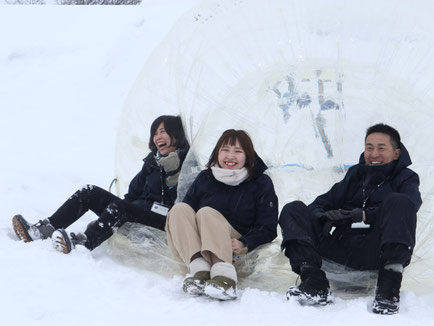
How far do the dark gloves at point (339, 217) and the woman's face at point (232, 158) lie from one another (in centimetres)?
54

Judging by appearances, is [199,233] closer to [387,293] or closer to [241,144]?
[241,144]

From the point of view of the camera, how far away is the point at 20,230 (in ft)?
11.0

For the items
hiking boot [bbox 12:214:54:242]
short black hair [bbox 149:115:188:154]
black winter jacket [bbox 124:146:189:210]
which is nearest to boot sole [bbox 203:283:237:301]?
black winter jacket [bbox 124:146:189:210]

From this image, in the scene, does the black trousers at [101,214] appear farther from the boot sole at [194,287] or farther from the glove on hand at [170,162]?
the boot sole at [194,287]

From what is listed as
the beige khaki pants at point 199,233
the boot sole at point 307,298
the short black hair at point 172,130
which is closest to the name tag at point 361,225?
the boot sole at point 307,298

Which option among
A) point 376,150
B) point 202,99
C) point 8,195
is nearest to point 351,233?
point 376,150

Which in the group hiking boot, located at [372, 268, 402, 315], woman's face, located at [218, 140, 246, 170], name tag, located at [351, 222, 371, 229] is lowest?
hiking boot, located at [372, 268, 402, 315]

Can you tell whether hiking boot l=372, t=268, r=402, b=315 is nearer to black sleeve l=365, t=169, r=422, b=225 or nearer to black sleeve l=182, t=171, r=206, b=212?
black sleeve l=365, t=169, r=422, b=225

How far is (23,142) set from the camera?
6.07 metres

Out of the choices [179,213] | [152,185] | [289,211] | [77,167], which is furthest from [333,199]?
[77,167]

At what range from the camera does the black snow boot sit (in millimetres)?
2443

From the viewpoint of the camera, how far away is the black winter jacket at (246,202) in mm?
3025

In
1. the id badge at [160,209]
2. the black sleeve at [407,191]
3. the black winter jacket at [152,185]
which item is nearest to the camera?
the black sleeve at [407,191]

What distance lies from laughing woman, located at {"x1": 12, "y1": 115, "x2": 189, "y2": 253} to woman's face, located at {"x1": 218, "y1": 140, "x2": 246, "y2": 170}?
1.76 ft
